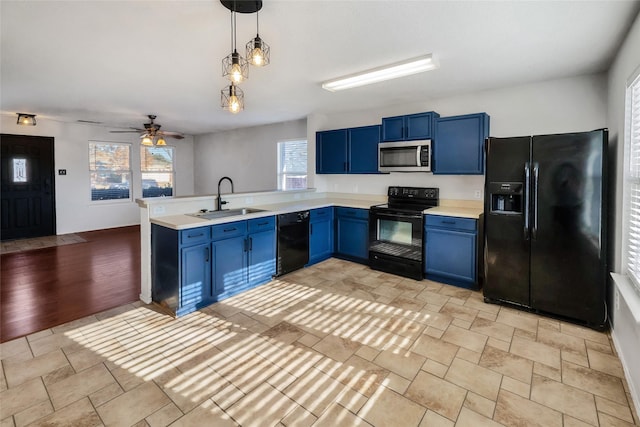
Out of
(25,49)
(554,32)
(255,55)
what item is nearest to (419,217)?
(554,32)

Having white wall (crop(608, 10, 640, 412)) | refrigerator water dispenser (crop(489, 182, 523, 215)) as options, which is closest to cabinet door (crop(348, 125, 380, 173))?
refrigerator water dispenser (crop(489, 182, 523, 215))

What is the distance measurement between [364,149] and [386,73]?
5.19 ft

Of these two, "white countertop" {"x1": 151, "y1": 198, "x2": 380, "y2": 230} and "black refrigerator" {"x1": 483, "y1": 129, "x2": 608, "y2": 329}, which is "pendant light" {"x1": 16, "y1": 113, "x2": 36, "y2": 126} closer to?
"white countertop" {"x1": 151, "y1": 198, "x2": 380, "y2": 230}

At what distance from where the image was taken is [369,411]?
1.83 metres

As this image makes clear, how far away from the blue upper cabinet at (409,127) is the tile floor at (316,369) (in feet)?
7.05

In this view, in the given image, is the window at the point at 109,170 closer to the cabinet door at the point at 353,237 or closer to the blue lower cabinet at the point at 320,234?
the blue lower cabinet at the point at 320,234

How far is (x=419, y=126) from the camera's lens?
4.17 meters

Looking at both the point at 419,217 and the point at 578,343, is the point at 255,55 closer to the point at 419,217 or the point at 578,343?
the point at 419,217

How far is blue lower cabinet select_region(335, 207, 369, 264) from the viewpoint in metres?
4.56

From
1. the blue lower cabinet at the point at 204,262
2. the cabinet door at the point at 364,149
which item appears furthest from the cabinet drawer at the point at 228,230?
the cabinet door at the point at 364,149

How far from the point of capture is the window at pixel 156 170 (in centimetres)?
786

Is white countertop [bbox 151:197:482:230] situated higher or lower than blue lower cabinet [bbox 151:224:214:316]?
higher

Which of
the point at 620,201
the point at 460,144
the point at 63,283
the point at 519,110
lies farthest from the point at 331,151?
the point at 63,283

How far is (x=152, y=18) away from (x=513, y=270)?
3.71 m
